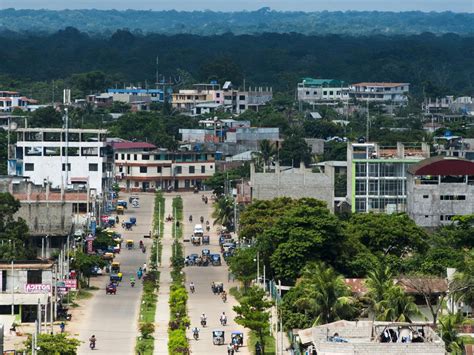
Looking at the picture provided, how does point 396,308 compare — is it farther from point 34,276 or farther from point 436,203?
point 436,203

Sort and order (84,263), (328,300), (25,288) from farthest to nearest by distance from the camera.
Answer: (84,263), (25,288), (328,300)

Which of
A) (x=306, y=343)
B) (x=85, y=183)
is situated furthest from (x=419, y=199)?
(x=306, y=343)

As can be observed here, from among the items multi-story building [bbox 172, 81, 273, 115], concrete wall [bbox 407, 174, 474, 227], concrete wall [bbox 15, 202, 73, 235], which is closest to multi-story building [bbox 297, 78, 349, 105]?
multi-story building [bbox 172, 81, 273, 115]

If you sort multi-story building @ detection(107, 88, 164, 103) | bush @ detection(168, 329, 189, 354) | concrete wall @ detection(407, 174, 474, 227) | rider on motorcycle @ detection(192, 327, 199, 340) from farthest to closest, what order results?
multi-story building @ detection(107, 88, 164, 103)
concrete wall @ detection(407, 174, 474, 227)
rider on motorcycle @ detection(192, 327, 199, 340)
bush @ detection(168, 329, 189, 354)

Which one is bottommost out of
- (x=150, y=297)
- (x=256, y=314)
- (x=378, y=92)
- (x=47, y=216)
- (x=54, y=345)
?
(x=150, y=297)

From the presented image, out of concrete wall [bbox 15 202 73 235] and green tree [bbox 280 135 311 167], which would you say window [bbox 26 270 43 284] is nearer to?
concrete wall [bbox 15 202 73 235]

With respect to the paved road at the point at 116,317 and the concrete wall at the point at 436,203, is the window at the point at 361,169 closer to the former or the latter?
the concrete wall at the point at 436,203

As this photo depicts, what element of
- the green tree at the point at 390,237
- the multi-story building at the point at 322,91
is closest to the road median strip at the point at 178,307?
the green tree at the point at 390,237

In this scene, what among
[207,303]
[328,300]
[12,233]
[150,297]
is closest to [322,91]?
[12,233]
